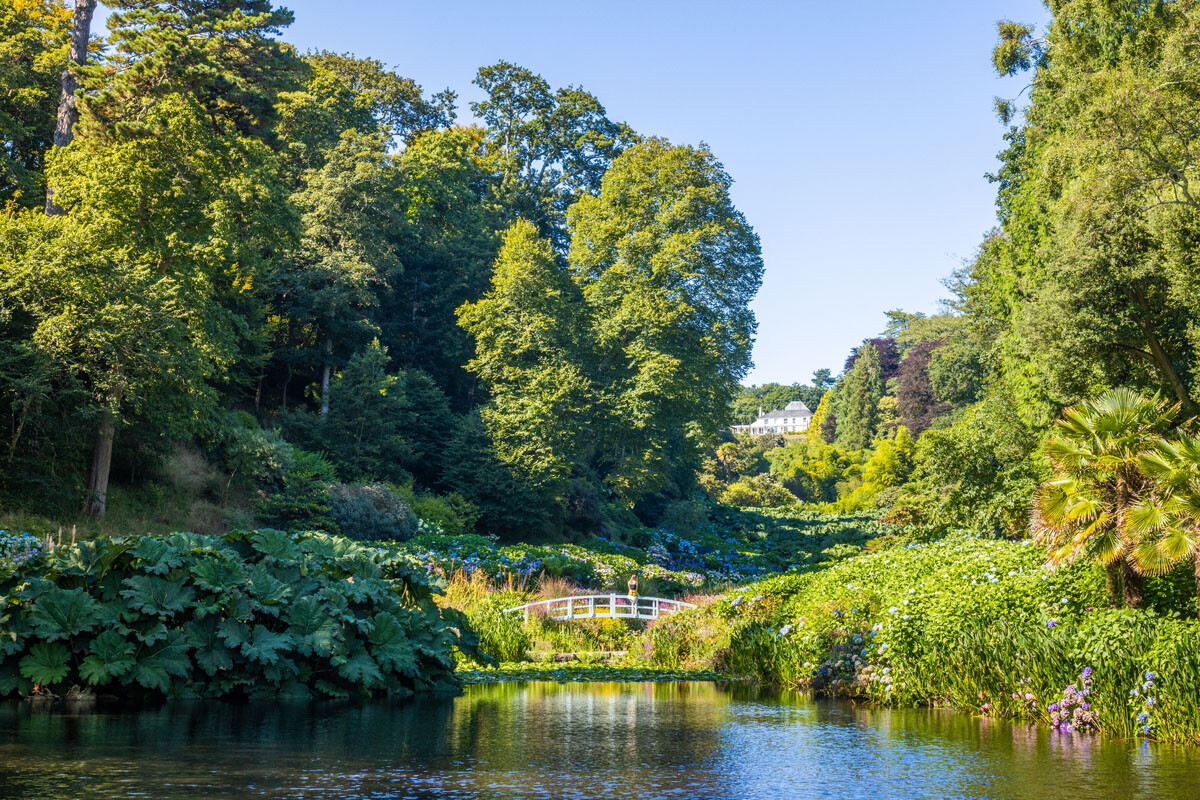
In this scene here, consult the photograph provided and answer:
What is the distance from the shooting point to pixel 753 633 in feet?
51.4

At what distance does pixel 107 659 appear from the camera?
10500 millimetres

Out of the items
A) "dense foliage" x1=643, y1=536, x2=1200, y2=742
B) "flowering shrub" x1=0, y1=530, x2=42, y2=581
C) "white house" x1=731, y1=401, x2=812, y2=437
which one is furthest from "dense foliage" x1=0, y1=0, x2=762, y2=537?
"white house" x1=731, y1=401, x2=812, y2=437

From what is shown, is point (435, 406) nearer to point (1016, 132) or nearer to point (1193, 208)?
point (1016, 132)

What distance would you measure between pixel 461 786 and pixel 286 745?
2.24 metres

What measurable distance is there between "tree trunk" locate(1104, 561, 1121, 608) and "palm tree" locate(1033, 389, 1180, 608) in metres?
0.01

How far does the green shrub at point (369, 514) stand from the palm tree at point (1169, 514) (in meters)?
22.2

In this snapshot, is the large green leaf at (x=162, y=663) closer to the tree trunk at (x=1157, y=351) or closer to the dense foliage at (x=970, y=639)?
the dense foliage at (x=970, y=639)

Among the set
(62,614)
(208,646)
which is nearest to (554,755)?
(208,646)

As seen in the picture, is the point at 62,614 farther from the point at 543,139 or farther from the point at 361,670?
the point at 543,139

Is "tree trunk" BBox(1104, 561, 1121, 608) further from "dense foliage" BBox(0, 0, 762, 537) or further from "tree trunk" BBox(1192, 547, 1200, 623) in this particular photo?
"dense foliage" BBox(0, 0, 762, 537)

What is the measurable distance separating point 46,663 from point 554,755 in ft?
18.6

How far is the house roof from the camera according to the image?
16225cm

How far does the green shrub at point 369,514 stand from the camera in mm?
30391

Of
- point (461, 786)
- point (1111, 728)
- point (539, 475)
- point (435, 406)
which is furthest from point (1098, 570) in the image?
point (435, 406)
